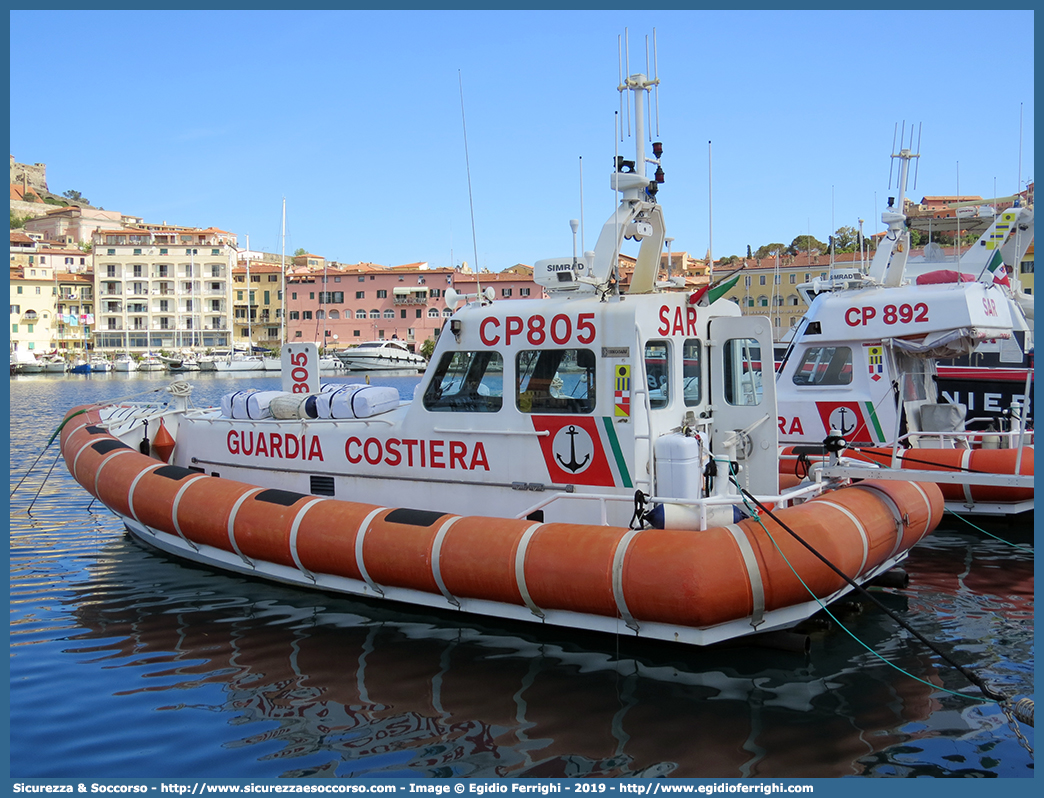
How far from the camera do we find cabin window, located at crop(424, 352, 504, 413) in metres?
7.29

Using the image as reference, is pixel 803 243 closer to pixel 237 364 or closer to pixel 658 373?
pixel 237 364

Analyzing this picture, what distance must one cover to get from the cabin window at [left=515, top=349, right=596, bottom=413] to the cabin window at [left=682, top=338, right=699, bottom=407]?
0.90m

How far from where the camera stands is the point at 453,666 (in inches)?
247

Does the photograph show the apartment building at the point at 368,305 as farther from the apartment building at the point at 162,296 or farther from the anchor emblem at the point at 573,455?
the anchor emblem at the point at 573,455

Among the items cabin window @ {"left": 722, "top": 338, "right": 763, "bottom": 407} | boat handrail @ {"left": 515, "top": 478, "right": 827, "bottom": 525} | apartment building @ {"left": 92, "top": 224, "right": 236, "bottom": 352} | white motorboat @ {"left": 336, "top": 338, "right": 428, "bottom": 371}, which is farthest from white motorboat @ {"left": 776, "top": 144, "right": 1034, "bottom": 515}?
apartment building @ {"left": 92, "top": 224, "right": 236, "bottom": 352}

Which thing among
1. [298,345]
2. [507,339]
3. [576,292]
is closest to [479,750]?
[507,339]

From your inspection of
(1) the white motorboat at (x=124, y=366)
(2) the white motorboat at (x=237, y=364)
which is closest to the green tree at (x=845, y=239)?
(2) the white motorboat at (x=237, y=364)

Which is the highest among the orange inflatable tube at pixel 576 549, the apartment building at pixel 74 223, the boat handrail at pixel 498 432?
the apartment building at pixel 74 223

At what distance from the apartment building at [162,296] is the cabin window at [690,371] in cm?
7687

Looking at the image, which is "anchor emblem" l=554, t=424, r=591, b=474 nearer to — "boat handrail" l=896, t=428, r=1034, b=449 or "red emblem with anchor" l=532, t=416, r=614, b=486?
"red emblem with anchor" l=532, t=416, r=614, b=486

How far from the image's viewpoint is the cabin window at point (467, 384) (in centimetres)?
729

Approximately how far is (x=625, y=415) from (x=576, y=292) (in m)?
1.28

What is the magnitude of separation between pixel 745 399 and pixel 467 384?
2.48 metres

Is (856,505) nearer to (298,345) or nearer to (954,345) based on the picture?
(954,345)
